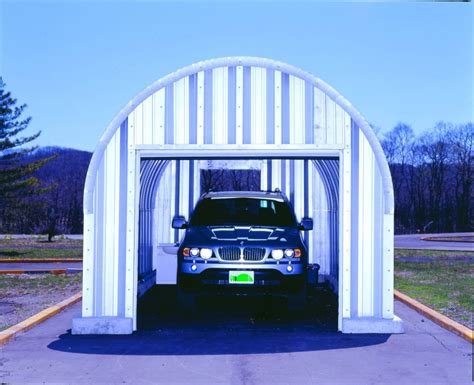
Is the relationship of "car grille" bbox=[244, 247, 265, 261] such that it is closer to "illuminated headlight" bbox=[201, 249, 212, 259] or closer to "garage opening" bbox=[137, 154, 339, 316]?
"illuminated headlight" bbox=[201, 249, 212, 259]

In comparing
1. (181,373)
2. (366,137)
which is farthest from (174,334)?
(366,137)

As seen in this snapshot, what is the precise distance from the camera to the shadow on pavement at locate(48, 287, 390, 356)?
786 cm

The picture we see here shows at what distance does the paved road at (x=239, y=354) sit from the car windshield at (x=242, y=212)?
1.59 meters

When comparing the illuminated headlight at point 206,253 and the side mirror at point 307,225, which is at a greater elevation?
the side mirror at point 307,225

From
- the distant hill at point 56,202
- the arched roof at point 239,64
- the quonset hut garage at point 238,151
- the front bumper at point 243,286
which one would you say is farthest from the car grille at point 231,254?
the distant hill at point 56,202

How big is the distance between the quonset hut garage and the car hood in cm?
102

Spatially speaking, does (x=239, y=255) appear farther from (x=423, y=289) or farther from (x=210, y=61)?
(x=423, y=289)

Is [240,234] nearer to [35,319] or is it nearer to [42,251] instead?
[35,319]

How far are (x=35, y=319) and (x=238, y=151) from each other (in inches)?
161

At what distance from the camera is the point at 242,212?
10617 mm

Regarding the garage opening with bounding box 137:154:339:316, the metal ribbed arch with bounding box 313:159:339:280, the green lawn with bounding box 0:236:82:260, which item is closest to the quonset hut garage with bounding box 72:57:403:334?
the metal ribbed arch with bounding box 313:159:339:280

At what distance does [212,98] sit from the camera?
8.81 metres

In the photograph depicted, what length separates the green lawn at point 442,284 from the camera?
1088cm

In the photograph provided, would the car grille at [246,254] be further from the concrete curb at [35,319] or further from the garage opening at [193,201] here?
the garage opening at [193,201]
